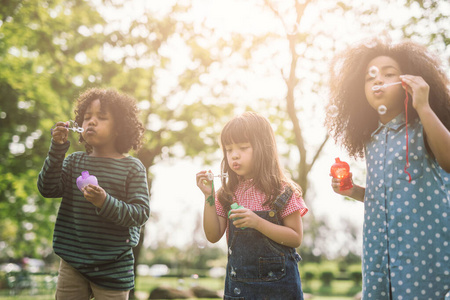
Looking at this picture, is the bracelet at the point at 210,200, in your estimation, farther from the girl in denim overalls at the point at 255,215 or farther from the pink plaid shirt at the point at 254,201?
the pink plaid shirt at the point at 254,201

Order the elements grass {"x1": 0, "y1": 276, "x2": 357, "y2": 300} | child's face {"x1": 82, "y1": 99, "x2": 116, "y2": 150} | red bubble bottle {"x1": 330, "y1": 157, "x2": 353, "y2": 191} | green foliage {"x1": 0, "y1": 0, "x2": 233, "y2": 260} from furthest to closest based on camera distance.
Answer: grass {"x1": 0, "y1": 276, "x2": 357, "y2": 300}
green foliage {"x1": 0, "y1": 0, "x2": 233, "y2": 260}
child's face {"x1": 82, "y1": 99, "x2": 116, "y2": 150}
red bubble bottle {"x1": 330, "y1": 157, "x2": 353, "y2": 191}

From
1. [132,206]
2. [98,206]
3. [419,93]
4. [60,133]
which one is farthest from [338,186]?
[60,133]

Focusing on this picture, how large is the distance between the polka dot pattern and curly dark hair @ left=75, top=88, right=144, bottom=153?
1.58 meters

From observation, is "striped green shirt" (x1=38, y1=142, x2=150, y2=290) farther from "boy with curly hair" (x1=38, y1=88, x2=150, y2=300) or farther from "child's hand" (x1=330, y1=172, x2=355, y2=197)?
"child's hand" (x1=330, y1=172, x2=355, y2=197)

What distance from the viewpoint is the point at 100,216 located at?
2.67 metres

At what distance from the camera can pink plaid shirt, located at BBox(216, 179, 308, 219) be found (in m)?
2.62

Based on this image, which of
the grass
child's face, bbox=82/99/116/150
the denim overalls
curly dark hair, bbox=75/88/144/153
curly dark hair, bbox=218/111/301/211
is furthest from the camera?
the grass

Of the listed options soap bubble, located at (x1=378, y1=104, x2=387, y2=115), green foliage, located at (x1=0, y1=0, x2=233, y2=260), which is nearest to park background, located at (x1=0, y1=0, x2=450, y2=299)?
green foliage, located at (x1=0, y1=0, x2=233, y2=260)

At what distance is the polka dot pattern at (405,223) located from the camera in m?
2.03

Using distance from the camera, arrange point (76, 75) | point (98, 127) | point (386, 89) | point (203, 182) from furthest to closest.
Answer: point (76, 75) → point (98, 127) → point (203, 182) → point (386, 89)

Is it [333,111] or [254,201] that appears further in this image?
[333,111]

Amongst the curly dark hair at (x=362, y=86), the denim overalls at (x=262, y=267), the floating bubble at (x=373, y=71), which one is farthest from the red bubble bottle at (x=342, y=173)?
the floating bubble at (x=373, y=71)

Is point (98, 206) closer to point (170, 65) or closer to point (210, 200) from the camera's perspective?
point (210, 200)

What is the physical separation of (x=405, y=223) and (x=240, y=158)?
39.3 inches
